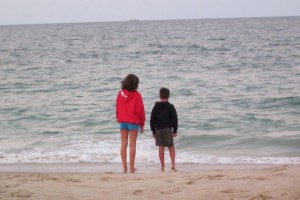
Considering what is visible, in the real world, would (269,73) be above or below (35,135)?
above

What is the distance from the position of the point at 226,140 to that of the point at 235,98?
571 cm

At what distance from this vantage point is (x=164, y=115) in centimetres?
768

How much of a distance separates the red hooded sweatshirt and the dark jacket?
0.97 ft

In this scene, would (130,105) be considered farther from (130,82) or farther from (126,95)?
(130,82)

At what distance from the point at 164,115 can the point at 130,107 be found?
58cm

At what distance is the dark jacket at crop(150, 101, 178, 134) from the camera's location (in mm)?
7672

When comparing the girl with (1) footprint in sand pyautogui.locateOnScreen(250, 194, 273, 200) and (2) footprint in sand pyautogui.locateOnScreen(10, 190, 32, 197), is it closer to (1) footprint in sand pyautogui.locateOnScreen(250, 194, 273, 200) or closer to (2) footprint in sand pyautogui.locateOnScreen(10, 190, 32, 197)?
(2) footprint in sand pyautogui.locateOnScreen(10, 190, 32, 197)

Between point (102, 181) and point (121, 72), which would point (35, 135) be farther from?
point (121, 72)

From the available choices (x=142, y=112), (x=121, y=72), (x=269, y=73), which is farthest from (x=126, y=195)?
(x=121, y=72)

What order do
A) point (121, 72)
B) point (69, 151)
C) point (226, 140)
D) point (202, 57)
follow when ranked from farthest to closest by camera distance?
point (202, 57), point (121, 72), point (226, 140), point (69, 151)

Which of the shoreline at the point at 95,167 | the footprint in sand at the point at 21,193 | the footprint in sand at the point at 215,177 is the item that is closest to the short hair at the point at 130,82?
the footprint in sand at the point at 215,177

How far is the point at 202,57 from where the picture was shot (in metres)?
34.1

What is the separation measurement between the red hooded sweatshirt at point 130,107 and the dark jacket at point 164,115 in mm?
296

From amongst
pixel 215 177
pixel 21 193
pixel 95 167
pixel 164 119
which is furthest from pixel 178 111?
pixel 21 193
